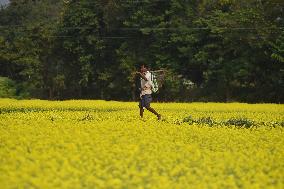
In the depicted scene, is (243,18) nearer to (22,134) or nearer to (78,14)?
(78,14)

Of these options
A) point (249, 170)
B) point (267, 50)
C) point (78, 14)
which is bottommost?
point (249, 170)

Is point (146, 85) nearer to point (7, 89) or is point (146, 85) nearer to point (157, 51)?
point (7, 89)

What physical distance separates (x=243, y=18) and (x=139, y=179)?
2081 inches

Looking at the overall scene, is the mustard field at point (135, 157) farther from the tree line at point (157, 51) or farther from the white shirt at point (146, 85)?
the tree line at point (157, 51)

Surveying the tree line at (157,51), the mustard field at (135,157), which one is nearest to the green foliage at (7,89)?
the tree line at (157,51)

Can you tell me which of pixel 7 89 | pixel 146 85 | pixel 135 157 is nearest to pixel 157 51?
pixel 7 89

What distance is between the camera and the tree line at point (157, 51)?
6053 cm

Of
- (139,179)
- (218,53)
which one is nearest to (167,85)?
→ (218,53)

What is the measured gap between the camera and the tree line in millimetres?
60531

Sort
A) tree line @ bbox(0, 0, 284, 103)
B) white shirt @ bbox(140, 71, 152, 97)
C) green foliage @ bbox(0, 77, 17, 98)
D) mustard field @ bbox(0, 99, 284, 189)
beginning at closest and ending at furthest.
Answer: mustard field @ bbox(0, 99, 284, 189) < white shirt @ bbox(140, 71, 152, 97) < tree line @ bbox(0, 0, 284, 103) < green foliage @ bbox(0, 77, 17, 98)

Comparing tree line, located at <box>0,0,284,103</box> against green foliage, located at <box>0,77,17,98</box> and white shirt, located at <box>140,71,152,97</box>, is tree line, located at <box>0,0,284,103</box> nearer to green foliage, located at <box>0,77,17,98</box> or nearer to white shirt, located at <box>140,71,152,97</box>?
green foliage, located at <box>0,77,17,98</box>

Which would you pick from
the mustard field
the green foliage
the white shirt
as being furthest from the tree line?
the mustard field

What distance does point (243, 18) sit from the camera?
61.3 meters

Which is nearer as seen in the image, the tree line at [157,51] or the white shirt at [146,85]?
the white shirt at [146,85]
